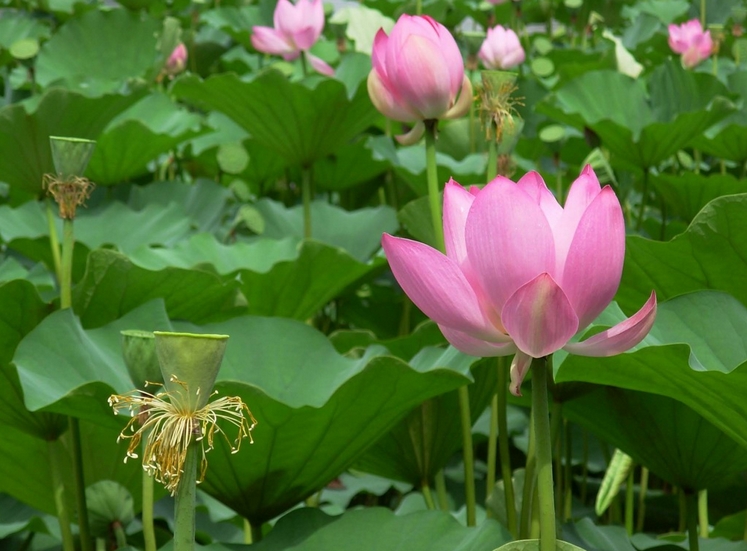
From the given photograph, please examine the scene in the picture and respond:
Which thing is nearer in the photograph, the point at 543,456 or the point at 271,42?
the point at 543,456

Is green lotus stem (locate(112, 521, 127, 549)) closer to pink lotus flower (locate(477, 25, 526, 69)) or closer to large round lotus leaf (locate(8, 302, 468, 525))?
large round lotus leaf (locate(8, 302, 468, 525))

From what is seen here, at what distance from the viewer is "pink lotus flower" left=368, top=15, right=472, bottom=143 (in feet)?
2.58

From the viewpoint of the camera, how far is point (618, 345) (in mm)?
456

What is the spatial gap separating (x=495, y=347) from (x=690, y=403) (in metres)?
0.26

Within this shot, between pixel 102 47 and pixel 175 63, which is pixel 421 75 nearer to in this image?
pixel 175 63

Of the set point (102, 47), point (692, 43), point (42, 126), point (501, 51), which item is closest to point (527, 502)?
point (42, 126)

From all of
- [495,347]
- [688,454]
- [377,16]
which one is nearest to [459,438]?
[688,454]

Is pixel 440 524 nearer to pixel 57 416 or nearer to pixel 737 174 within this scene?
pixel 57 416

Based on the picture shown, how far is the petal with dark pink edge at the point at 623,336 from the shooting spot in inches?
17.6

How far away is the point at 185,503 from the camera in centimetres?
41

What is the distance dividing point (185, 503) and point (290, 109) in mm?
1087

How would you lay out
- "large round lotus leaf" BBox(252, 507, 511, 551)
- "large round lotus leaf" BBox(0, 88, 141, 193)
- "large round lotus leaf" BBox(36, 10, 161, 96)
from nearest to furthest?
1. "large round lotus leaf" BBox(252, 507, 511, 551)
2. "large round lotus leaf" BBox(0, 88, 141, 193)
3. "large round lotus leaf" BBox(36, 10, 161, 96)

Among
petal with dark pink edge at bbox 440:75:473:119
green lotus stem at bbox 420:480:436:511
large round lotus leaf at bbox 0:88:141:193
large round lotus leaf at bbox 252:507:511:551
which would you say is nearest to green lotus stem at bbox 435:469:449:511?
green lotus stem at bbox 420:480:436:511

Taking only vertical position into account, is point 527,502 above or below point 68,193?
below
